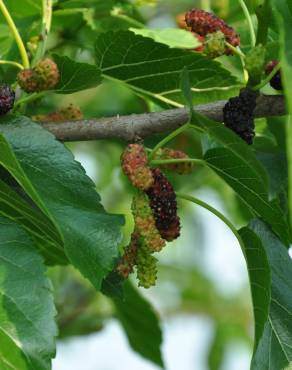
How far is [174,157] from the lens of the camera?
131cm

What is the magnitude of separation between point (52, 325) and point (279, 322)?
1.08 ft

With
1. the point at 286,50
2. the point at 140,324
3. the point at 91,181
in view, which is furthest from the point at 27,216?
the point at 140,324

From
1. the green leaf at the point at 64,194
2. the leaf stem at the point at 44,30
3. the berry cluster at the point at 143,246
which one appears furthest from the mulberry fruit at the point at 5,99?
the berry cluster at the point at 143,246

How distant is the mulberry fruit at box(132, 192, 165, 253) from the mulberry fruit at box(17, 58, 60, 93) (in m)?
0.23

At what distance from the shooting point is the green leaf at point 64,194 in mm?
1101

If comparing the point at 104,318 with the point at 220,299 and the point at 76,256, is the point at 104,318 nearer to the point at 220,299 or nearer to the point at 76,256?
the point at 220,299

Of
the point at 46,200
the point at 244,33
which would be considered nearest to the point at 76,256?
the point at 46,200

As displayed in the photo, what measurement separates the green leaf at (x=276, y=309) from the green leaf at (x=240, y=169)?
0.03 metres

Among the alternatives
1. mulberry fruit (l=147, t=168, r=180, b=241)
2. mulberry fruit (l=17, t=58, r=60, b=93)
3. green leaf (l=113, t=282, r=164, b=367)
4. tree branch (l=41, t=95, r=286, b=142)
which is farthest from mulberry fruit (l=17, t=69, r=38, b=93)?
green leaf (l=113, t=282, r=164, b=367)

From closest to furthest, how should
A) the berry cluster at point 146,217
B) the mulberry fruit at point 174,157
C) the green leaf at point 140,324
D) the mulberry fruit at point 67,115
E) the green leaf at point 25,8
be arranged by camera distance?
the berry cluster at point 146,217 → the mulberry fruit at point 174,157 → the mulberry fruit at point 67,115 → the green leaf at point 25,8 → the green leaf at point 140,324

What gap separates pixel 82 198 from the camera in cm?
119

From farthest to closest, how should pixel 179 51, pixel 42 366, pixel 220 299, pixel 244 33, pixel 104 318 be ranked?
pixel 220 299
pixel 104 318
pixel 244 33
pixel 179 51
pixel 42 366

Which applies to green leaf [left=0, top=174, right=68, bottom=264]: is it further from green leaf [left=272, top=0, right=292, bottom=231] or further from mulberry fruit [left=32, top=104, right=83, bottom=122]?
green leaf [left=272, top=0, right=292, bottom=231]

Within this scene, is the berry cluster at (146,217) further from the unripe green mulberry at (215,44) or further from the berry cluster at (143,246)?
the unripe green mulberry at (215,44)
